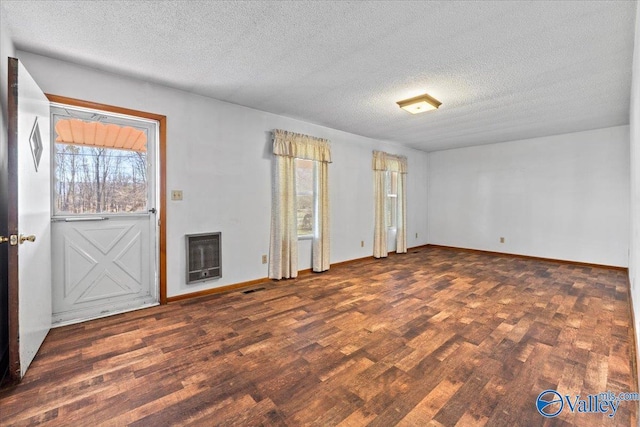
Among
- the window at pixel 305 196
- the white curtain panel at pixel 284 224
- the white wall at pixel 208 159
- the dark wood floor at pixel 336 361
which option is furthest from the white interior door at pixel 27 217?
the window at pixel 305 196

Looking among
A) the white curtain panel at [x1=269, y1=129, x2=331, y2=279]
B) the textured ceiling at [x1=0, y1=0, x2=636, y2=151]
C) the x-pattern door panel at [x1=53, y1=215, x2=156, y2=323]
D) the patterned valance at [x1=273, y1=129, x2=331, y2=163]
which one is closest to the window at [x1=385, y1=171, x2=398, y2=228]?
the patterned valance at [x1=273, y1=129, x2=331, y2=163]

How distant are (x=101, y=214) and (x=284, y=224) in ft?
7.26

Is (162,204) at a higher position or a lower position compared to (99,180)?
lower

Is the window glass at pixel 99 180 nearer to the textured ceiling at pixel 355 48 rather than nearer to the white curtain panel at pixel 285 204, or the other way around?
the textured ceiling at pixel 355 48

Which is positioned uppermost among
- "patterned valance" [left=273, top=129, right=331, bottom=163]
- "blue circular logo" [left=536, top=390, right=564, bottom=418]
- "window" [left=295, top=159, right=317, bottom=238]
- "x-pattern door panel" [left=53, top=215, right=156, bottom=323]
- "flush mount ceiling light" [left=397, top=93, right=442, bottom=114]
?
"flush mount ceiling light" [left=397, top=93, right=442, bottom=114]

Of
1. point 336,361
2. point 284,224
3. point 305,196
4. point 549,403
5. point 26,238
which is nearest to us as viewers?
point 549,403

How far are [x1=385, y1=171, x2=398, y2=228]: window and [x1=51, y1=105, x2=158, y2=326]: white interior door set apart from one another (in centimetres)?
462

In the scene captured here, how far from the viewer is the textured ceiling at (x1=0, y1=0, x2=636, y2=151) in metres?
1.98

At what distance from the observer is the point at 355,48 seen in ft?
8.08

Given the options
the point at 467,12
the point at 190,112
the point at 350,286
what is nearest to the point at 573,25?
the point at 467,12

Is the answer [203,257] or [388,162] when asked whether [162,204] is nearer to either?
[203,257]

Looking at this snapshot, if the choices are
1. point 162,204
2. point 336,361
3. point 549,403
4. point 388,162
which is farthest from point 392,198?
point 549,403

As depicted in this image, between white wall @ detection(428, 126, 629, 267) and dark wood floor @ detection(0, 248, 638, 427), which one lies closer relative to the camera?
dark wood floor @ detection(0, 248, 638, 427)

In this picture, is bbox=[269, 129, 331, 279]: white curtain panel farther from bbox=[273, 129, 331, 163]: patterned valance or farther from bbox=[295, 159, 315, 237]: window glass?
bbox=[295, 159, 315, 237]: window glass
